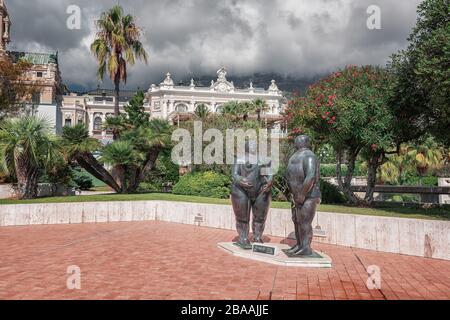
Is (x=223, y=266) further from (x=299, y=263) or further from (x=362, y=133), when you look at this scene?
(x=362, y=133)

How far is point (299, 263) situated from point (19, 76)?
26.3 meters

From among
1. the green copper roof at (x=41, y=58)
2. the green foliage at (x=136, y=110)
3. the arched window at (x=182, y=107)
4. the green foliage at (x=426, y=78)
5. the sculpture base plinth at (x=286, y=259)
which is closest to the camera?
the sculpture base plinth at (x=286, y=259)

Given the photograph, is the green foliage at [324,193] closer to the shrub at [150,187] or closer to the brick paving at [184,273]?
the brick paving at [184,273]

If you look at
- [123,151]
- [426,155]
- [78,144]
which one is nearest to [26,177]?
[78,144]

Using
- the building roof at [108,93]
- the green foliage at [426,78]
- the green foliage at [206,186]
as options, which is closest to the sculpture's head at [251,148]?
the green foliage at [426,78]

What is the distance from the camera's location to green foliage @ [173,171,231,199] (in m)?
17.5

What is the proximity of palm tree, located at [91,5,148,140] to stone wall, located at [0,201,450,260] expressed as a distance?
1170cm

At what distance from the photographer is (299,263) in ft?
23.0

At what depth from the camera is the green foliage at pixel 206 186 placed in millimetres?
17547

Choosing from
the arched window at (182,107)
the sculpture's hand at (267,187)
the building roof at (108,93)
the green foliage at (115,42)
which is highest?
the building roof at (108,93)

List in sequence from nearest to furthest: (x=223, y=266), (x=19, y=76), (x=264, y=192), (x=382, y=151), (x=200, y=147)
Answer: (x=223, y=266)
(x=264, y=192)
(x=382, y=151)
(x=200, y=147)
(x=19, y=76)

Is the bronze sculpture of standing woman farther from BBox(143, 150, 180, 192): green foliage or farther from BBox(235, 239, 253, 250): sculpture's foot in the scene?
BBox(143, 150, 180, 192): green foliage
